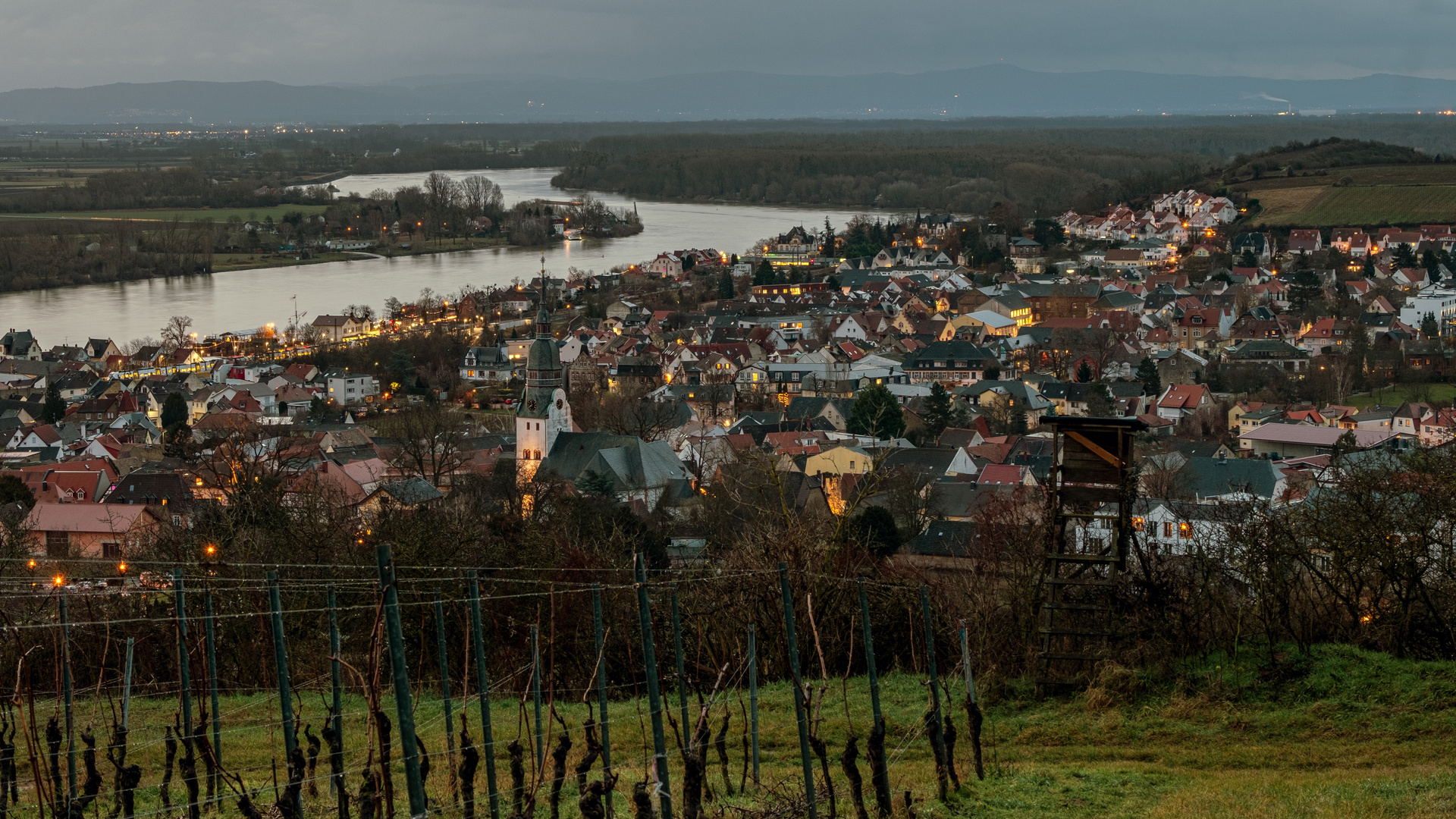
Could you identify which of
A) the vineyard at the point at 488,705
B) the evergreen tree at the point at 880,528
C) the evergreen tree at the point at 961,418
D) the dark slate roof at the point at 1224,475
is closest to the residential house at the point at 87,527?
the vineyard at the point at 488,705

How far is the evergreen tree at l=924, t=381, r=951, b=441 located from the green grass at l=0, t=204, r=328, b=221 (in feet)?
115

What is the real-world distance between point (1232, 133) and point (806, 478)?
292 feet

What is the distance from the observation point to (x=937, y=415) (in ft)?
63.8

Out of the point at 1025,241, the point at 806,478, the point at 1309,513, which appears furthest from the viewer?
the point at 1025,241

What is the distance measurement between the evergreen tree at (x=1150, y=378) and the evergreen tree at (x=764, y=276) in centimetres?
1466

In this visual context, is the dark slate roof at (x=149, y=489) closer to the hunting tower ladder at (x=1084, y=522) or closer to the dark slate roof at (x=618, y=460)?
the dark slate roof at (x=618, y=460)

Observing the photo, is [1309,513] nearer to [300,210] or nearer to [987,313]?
[987,313]

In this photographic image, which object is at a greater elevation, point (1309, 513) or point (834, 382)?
point (1309, 513)

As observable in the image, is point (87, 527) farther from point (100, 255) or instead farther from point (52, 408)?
point (100, 255)

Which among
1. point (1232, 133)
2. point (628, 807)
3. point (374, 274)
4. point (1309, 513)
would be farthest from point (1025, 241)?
point (1232, 133)

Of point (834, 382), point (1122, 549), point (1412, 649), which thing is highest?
point (1122, 549)

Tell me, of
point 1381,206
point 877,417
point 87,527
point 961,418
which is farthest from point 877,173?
point 87,527

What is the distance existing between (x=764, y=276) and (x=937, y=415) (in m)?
17.6

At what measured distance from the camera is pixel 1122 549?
5453 millimetres
